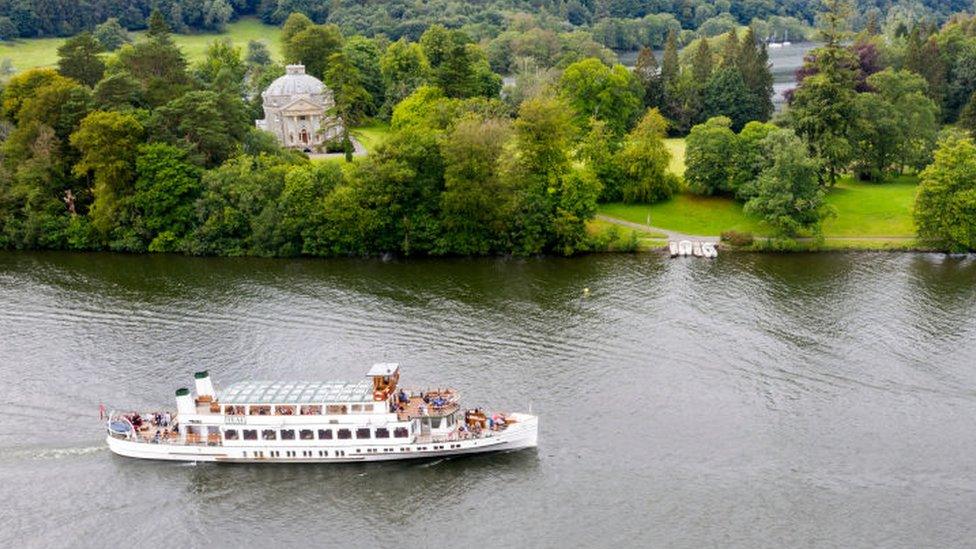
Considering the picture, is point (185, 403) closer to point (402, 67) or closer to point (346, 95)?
point (346, 95)

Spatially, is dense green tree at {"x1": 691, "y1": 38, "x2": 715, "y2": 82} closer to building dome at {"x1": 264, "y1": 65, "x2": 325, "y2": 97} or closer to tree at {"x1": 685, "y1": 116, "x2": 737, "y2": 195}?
tree at {"x1": 685, "y1": 116, "x2": 737, "y2": 195}

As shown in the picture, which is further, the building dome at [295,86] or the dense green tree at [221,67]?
the dense green tree at [221,67]

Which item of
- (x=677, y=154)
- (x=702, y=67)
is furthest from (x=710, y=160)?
(x=702, y=67)

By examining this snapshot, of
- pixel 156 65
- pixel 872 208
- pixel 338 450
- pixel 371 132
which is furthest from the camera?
pixel 371 132

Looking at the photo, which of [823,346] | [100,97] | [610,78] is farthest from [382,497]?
[610,78]

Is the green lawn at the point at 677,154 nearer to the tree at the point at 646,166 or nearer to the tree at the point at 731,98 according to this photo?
the tree at the point at 646,166

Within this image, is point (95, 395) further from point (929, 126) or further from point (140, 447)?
point (929, 126)

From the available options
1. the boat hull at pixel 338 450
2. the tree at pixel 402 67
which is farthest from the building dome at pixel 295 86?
the boat hull at pixel 338 450
